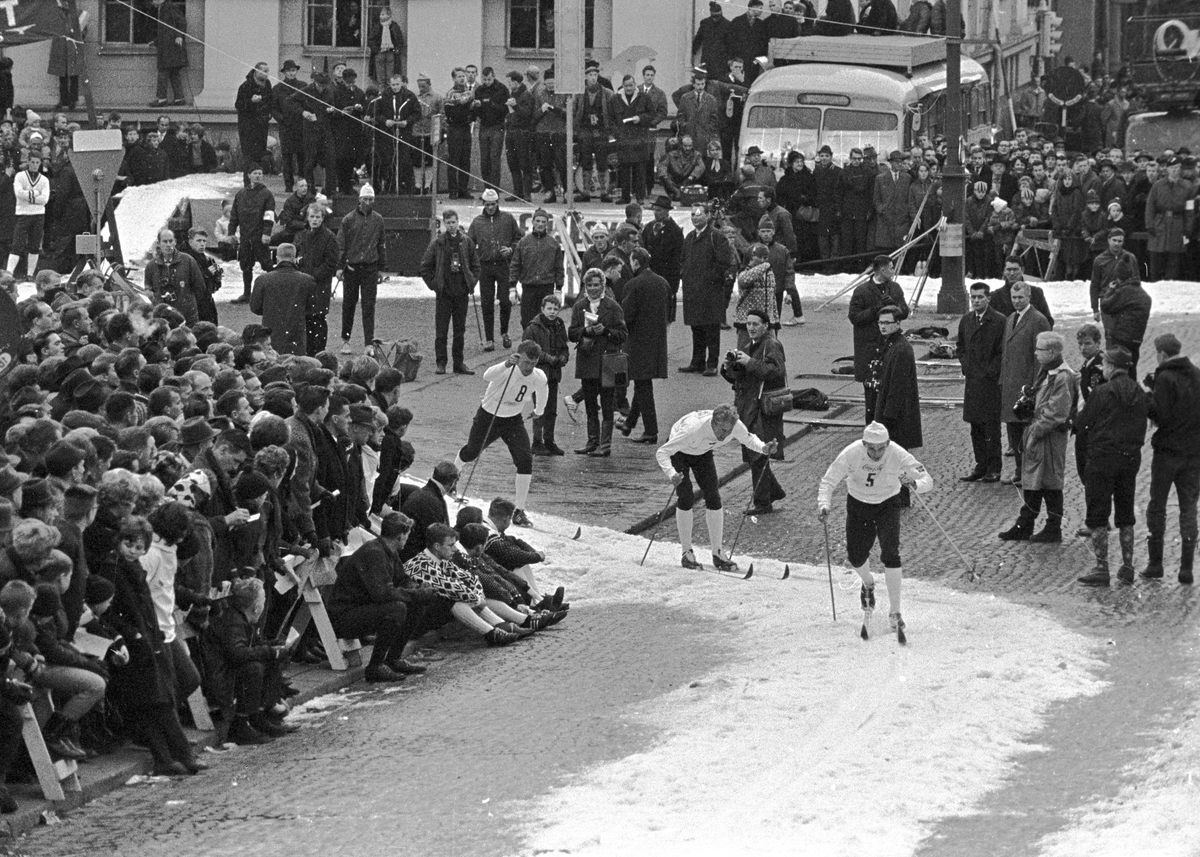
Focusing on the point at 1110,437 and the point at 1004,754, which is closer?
the point at 1004,754

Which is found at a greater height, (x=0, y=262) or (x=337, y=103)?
(x=337, y=103)

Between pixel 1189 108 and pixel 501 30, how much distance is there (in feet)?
41.3

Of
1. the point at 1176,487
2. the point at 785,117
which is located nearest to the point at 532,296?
the point at 1176,487

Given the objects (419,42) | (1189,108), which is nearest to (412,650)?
(419,42)

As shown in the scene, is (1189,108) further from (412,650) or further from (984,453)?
(412,650)

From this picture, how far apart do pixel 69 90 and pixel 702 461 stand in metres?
23.3

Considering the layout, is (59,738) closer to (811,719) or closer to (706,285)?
(811,719)

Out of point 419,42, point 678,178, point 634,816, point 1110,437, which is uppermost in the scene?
point 419,42

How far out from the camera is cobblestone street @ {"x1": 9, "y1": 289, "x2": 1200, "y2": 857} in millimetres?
9938

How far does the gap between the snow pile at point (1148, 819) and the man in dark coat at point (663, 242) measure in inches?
572

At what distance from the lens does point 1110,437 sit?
1584 cm

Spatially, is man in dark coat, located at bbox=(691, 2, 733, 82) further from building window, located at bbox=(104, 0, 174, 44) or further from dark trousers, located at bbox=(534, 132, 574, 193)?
building window, located at bbox=(104, 0, 174, 44)

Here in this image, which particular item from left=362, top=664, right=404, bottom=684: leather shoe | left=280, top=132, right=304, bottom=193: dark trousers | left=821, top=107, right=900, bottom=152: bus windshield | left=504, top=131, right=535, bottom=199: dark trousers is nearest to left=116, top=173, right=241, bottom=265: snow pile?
left=280, top=132, right=304, bottom=193: dark trousers

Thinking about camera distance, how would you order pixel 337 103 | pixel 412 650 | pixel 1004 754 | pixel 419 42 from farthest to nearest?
pixel 419 42 → pixel 337 103 → pixel 412 650 → pixel 1004 754
